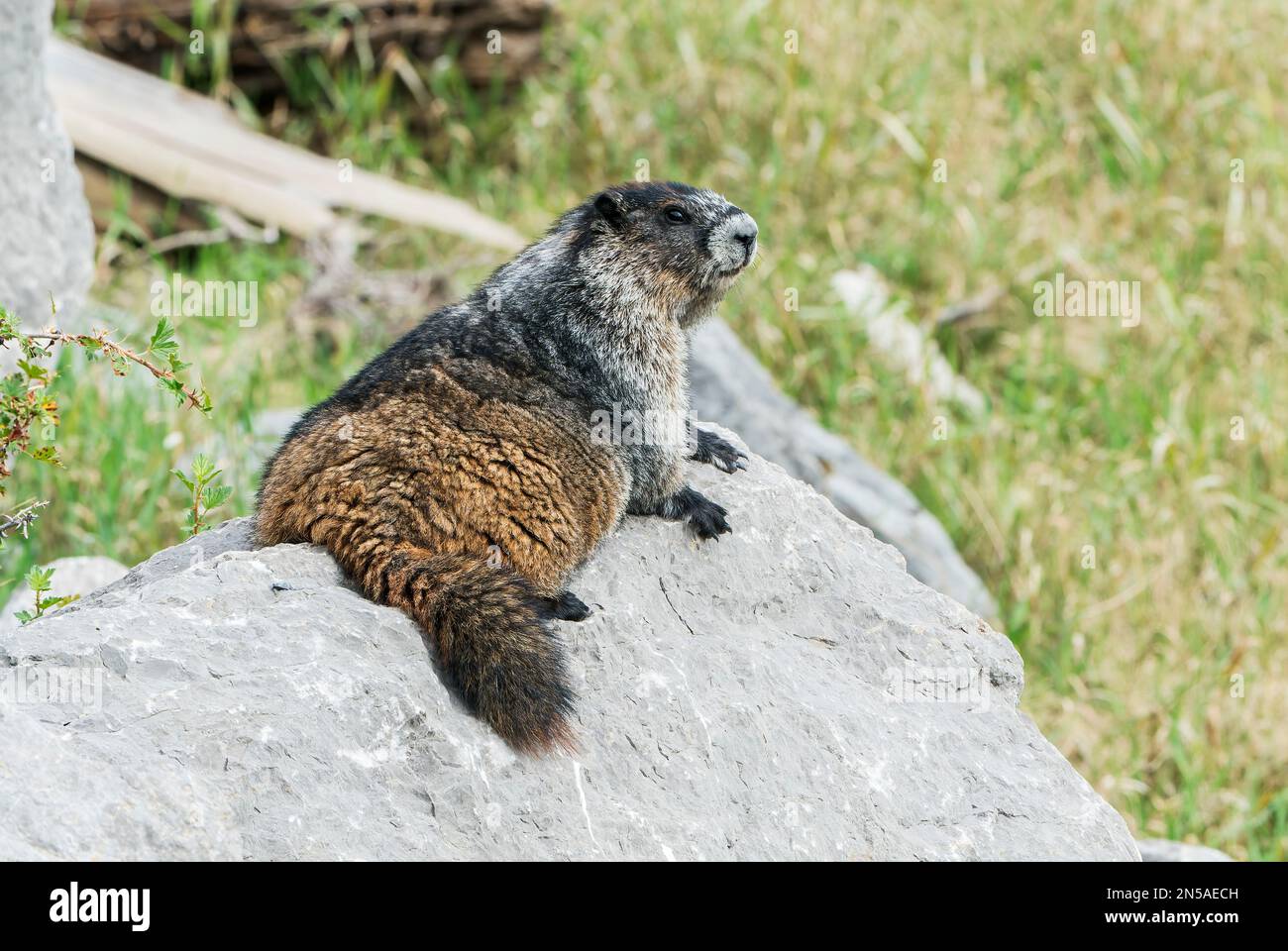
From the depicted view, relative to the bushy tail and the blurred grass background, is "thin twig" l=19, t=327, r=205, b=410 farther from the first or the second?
the blurred grass background

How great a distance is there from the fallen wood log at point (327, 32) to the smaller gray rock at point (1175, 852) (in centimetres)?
720

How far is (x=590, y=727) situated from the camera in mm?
4125

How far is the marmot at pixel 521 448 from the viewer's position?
412 cm

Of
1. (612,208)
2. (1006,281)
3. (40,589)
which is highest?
(612,208)

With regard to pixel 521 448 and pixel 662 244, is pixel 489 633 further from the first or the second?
pixel 662 244

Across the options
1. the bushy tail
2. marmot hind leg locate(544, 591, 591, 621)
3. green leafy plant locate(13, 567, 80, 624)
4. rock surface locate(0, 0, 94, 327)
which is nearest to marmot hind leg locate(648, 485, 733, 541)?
marmot hind leg locate(544, 591, 591, 621)

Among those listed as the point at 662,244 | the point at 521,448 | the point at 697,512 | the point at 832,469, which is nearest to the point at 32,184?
the point at 662,244

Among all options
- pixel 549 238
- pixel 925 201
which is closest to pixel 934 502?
pixel 925 201

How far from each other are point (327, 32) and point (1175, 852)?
772cm

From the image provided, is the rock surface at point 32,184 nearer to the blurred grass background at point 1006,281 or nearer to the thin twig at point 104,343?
the blurred grass background at point 1006,281

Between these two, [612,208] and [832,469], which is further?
[832,469]

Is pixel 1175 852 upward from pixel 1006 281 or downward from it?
downward

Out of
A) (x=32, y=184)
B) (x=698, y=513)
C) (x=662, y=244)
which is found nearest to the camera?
(x=698, y=513)

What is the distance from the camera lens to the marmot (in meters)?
4.12
